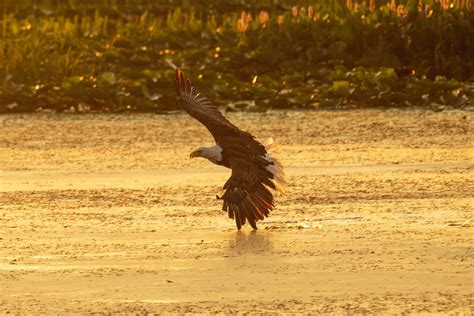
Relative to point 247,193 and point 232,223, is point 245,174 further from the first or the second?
point 232,223

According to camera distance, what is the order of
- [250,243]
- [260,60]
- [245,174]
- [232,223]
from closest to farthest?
[250,243] → [245,174] → [232,223] → [260,60]

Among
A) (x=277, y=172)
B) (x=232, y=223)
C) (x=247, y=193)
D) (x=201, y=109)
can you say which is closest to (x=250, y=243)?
(x=247, y=193)

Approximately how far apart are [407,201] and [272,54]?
10947 mm

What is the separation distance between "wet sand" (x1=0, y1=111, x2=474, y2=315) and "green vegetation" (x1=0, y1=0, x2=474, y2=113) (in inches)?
78.5

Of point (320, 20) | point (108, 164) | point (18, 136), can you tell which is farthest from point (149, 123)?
point (320, 20)

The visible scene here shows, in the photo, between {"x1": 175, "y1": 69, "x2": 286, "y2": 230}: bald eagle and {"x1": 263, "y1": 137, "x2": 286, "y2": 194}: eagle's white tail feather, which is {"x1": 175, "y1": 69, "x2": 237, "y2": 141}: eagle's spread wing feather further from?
{"x1": 263, "y1": 137, "x2": 286, "y2": 194}: eagle's white tail feather

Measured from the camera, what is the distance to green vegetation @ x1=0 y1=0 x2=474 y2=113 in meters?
22.0

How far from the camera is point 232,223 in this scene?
12586 millimetres

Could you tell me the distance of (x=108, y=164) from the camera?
16.5 m

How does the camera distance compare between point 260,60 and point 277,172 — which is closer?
point 277,172

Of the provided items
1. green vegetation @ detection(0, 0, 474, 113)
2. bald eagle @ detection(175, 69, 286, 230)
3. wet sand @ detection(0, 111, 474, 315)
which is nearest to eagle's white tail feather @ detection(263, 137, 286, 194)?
bald eagle @ detection(175, 69, 286, 230)

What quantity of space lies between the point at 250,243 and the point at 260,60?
42.0ft

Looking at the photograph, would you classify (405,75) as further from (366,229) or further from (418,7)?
(366,229)

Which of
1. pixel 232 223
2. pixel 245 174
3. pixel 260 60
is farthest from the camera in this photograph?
pixel 260 60
